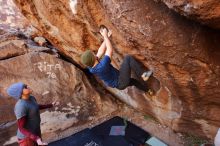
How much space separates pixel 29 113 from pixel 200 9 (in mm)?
2973

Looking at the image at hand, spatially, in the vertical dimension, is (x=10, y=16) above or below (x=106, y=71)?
above

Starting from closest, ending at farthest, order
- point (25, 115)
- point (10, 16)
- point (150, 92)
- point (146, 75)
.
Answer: point (25, 115) → point (146, 75) → point (150, 92) → point (10, 16)

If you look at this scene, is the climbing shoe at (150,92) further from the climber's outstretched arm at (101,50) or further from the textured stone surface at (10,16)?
the textured stone surface at (10,16)

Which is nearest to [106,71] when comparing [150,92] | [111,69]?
[111,69]

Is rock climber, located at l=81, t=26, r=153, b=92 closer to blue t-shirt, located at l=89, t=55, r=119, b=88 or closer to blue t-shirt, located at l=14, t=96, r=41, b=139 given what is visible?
blue t-shirt, located at l=89, t=55, r=119, b=88

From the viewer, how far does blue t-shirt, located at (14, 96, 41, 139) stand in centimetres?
480

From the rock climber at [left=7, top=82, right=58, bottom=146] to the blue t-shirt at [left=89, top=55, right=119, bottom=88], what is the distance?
1.05m

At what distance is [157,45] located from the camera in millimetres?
4363

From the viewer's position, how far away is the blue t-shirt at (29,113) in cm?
480

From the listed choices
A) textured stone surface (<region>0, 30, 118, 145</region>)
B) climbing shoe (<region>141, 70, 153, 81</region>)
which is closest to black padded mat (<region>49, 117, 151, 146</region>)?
textured stone surface (<region>0, 30, 118, 145</region>)

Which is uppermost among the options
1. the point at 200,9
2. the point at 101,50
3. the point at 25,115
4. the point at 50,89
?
the point at 200,9

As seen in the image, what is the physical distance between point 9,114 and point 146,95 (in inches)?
115

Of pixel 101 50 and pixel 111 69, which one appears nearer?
pixel 101 50

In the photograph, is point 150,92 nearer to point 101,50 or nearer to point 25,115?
point 101,50
